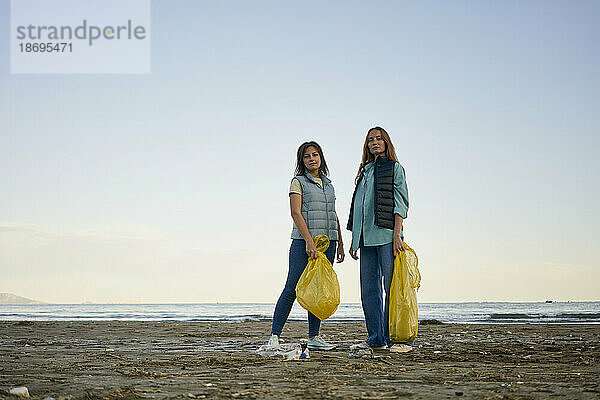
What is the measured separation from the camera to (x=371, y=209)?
541 centimetres

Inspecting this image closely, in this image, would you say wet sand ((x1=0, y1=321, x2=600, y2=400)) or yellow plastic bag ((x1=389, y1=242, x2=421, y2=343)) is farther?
yellow plastic bag ((x1=389, y1=242, x2=421, y2=343))

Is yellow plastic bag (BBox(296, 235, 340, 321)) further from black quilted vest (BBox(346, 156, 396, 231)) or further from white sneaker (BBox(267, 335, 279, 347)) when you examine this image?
black quilted vest (BBox(346, 156, 396, 231))

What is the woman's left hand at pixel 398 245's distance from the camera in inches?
205

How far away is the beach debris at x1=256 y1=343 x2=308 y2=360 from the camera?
446 cm

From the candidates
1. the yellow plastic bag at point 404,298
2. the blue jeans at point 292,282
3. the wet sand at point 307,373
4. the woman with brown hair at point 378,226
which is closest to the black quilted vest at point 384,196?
the woman with brown hair at point 378,226

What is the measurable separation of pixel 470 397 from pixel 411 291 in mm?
2521

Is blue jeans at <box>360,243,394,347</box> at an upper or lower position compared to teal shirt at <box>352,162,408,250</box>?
lower

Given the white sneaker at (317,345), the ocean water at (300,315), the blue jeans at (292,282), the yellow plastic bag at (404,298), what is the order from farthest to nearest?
the ocean water at (300,315) < the white sneaker at (317,345) < the blue jeans at (292,282) < the yellow plastic bag at (404,298)

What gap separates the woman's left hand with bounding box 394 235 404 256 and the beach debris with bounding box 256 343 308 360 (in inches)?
49.2

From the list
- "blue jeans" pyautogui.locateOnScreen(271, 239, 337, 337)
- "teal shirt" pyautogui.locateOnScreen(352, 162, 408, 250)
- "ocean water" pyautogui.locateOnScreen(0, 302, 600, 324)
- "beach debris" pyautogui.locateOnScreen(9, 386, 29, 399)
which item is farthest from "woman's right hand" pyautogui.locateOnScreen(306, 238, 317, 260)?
"ocean water" pyautogui.locateOnScreen(0, 302, 600, 324)

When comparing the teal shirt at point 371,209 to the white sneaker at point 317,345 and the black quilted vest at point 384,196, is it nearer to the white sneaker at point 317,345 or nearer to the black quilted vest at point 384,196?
the black quilted vest at point 384,196

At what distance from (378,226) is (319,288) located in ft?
2.80

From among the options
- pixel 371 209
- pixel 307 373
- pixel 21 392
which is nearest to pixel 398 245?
pixel 371 209

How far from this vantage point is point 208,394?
2.72 metres
